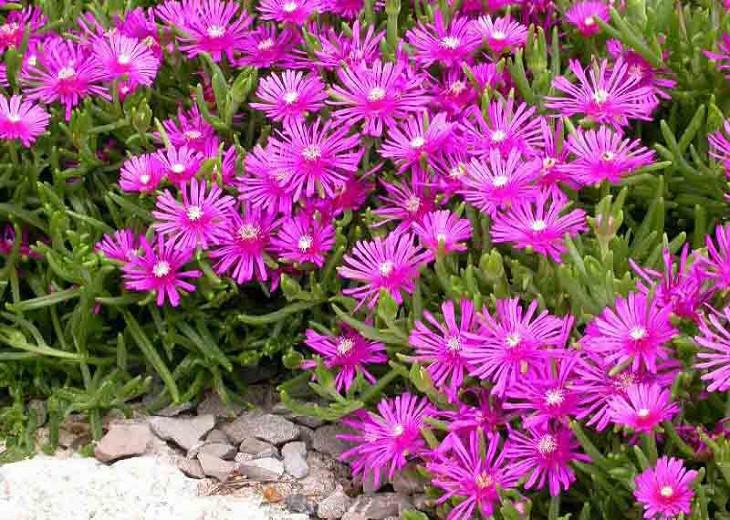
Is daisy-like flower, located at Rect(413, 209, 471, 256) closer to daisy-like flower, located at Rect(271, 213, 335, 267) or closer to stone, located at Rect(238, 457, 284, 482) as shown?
daisy-like flower, located at Rect(271, 213, 335, 267)

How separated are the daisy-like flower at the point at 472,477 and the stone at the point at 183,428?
1.78 ft

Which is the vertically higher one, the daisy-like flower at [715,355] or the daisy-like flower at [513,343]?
the daisy-like flower at [715,355]

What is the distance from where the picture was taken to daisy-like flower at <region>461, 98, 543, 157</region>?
2129mm

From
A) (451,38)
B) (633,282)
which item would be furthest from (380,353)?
(451,38)

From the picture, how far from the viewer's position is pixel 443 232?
6.51 feet

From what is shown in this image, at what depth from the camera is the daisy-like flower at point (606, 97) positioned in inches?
84.5

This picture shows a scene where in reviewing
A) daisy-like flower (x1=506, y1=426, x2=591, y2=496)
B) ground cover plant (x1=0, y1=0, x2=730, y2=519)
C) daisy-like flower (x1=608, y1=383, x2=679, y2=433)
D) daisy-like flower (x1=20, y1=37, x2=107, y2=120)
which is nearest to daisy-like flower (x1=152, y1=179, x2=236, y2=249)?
ground cover plant (x1=0, y1=0, x2=730, y2=519)

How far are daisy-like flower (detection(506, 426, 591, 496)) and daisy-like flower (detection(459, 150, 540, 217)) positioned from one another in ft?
1.29

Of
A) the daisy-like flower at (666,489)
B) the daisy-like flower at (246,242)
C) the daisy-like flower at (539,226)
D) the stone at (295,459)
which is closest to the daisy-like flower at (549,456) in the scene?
the daisy-like flower at (666,489)

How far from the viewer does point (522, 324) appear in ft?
6.02

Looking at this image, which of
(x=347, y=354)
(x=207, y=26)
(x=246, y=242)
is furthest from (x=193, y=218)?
(x=207, y=26)

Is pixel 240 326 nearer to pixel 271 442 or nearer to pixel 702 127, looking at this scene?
pixel 271 442

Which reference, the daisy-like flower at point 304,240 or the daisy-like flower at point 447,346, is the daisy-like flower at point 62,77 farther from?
the daisy-like flower at point 447,346

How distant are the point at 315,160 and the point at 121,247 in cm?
39
